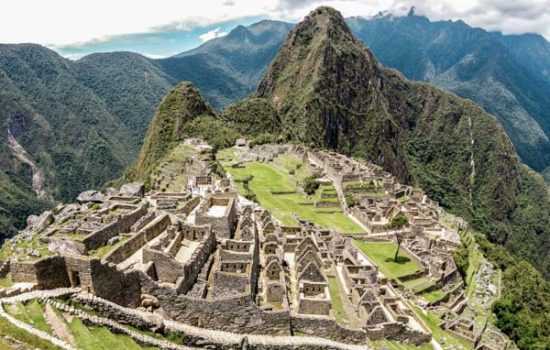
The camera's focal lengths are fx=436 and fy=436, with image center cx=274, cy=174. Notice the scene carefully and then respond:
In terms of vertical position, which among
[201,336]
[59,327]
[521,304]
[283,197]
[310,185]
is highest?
[59,327]

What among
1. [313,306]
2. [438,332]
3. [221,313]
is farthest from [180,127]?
[221,313]

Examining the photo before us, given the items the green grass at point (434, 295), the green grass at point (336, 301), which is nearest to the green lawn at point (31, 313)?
the green grass at point (336, 301)

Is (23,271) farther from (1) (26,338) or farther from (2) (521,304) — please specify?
(2) (521,304)

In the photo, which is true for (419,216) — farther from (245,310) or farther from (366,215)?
(245,310)

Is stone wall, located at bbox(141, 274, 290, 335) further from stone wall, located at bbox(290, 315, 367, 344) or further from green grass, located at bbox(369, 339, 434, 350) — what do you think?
green grass, located at bbox(369, 339, 434, 350)

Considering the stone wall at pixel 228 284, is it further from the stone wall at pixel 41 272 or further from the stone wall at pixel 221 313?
Result: the stone wall at pixel 41 272
